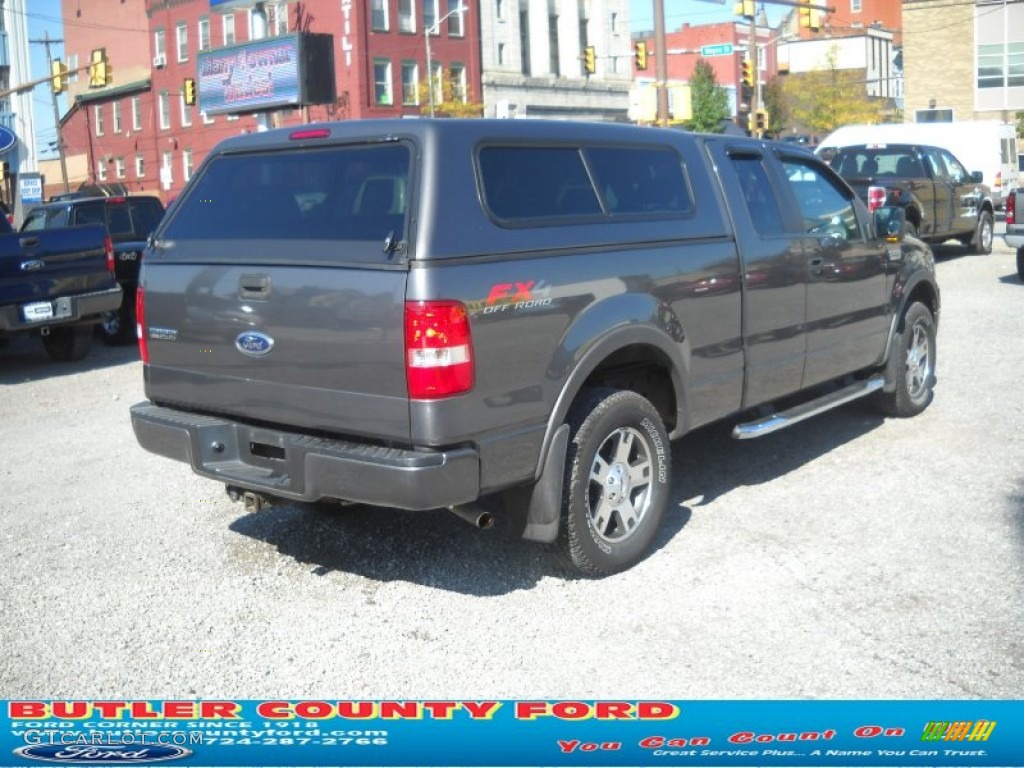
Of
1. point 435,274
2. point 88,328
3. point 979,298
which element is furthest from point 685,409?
point 979,298

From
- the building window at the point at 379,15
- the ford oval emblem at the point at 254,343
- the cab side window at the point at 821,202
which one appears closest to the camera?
the ford oval emblem at the point at 254,343

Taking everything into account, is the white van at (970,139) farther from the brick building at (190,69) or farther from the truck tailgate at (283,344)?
the brick building at (190,69)

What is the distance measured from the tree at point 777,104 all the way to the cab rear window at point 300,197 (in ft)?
232

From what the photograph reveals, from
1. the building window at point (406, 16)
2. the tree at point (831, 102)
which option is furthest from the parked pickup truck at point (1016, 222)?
the tree at point (831, 102)

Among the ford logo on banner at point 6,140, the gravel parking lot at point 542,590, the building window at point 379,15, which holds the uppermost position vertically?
the building window at point 379,15

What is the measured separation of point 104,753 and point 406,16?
2044 inches

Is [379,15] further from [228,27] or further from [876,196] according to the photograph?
[876,196]

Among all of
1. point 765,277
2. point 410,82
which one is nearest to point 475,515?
point 765,277

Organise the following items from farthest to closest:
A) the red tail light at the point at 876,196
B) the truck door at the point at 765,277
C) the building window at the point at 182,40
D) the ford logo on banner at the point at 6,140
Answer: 1. the building window at the point at 182,40
2. the ford logo on banner at the point at 6,140
3. the red tail light at the point at 876,196
4. the truck door at the point at 765,277

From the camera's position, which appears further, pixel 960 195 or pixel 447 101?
pixel 447 101

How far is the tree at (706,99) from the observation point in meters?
70.1

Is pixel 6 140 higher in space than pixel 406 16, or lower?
lower

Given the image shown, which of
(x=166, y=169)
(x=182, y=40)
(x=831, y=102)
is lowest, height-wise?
(x=166, y=169)

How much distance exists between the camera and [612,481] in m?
5.38
